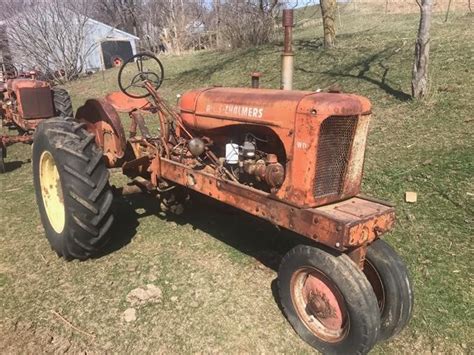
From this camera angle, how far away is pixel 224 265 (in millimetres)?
3604

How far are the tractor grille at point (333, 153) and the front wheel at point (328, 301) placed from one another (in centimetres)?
42

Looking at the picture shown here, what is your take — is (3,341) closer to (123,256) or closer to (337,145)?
(123,256)

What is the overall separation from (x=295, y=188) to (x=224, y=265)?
3.95ft

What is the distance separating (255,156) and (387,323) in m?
1.35

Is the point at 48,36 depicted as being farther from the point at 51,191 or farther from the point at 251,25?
the point at 51,191

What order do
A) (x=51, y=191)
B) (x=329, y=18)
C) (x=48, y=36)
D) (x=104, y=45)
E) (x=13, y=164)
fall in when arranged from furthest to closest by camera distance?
(x=104, y=45) < (x=48, y=36) < (x=329, y=18) < (x=13, y=164) < (x=51, y=191)

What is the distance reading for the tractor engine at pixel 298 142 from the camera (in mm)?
2600

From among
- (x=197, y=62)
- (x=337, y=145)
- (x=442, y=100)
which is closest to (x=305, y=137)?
(x=337, y=145)

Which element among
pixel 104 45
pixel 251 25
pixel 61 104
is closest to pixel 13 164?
pixel 61 104

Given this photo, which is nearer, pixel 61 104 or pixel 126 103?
pixel 126 103

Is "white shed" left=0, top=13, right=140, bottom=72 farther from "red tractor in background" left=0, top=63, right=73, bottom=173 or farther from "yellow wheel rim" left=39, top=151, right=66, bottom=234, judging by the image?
"yellow wheel rim" left=39, top=151, right=66, bottom=234

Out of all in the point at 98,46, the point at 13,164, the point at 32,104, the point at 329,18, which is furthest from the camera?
the point at 98,46

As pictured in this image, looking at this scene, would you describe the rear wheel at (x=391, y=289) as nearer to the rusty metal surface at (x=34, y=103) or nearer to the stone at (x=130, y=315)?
the stone at (x=130, y=315)

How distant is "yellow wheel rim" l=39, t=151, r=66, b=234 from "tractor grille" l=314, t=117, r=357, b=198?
2.30 m
